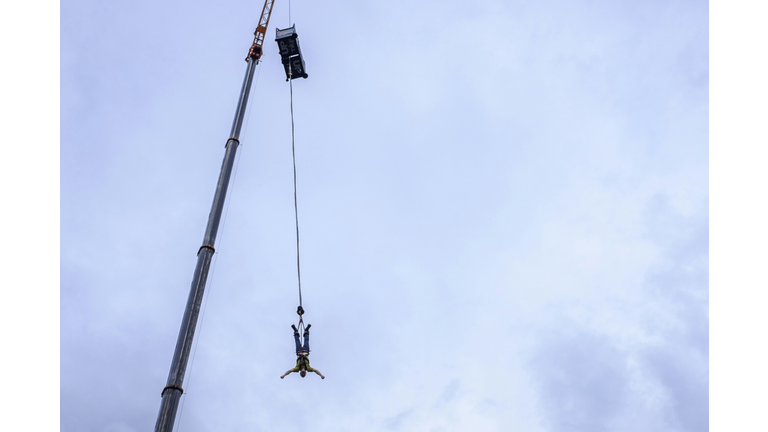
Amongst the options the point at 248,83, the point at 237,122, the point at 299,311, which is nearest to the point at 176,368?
the point at 299,311

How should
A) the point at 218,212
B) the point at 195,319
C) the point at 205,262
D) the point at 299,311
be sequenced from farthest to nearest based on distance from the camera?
the point at 299,311, the point at 218,212, the point at 205,262, the point at 195,319

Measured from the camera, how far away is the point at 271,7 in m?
39.8

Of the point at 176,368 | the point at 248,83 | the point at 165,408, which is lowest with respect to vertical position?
the point at 165,408

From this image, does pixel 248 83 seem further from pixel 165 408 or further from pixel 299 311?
pixel 165 408

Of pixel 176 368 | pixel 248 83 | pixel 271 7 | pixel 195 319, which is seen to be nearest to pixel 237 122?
pixel 248 83

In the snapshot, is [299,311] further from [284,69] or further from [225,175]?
[284,69]

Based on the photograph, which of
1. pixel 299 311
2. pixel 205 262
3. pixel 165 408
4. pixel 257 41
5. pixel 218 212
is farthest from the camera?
pixel 257 41

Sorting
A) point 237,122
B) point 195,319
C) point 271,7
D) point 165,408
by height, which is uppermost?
point 271,7

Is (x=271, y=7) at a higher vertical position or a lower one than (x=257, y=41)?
higher

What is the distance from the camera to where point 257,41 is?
33.6 metres

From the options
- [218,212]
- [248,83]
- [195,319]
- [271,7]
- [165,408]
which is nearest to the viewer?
[165,408]

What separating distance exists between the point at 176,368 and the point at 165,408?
4.46 feet

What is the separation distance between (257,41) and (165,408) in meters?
25.1

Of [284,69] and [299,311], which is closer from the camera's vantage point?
[299,311]
